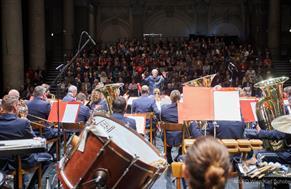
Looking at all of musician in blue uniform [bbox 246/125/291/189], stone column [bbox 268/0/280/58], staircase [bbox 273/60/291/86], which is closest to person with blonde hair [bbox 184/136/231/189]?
musician in blue uniform [bbox 246/125/291/189]

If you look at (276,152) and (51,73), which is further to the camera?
(51,73)

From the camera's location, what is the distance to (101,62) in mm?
21281

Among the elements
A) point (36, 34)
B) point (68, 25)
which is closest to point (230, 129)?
point (36, 34)

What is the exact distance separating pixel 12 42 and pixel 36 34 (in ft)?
11.5

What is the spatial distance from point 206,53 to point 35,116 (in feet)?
52.6

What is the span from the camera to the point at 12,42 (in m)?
18.5

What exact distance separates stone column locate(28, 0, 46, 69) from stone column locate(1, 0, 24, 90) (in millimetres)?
3126

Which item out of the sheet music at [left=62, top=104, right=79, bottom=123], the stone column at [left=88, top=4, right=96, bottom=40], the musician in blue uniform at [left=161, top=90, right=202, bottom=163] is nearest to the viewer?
the sheet music at [left=62, top=104, right=79, bottom=123]

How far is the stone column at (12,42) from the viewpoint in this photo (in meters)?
18.4

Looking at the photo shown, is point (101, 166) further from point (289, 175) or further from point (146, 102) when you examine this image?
point (146, 102)

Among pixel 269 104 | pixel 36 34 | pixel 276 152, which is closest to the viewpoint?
pixel 276 152

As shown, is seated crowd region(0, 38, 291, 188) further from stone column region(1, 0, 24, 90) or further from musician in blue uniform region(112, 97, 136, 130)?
stone column region(1, 0, 24, 90)

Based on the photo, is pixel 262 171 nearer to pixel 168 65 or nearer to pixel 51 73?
pixel 168 65

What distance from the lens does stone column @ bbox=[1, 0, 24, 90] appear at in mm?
18391
